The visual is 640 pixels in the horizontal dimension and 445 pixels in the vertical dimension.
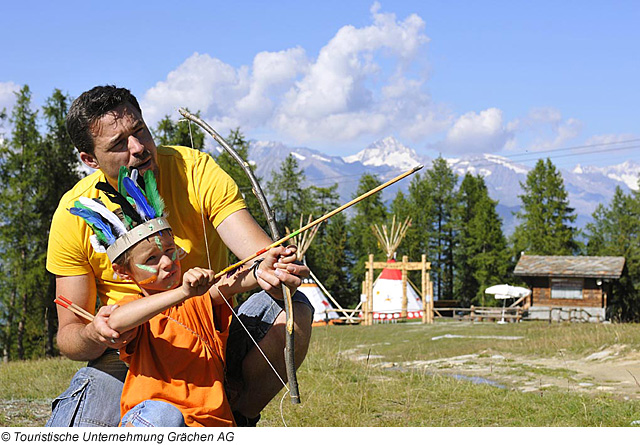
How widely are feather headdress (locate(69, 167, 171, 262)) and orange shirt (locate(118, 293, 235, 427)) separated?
0.34 metres

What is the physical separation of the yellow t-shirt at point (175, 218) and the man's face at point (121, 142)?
0.20 meters

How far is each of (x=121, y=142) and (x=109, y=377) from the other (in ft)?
3.35

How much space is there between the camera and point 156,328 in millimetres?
2721

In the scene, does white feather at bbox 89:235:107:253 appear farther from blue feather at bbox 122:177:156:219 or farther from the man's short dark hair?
the man's short dark hair

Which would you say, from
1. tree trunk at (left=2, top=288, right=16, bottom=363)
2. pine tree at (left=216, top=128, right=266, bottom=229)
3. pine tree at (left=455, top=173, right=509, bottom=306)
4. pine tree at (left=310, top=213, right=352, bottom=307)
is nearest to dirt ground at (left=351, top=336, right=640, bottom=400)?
tree trunk at (left=2, top=288, right=16, bottom=363)

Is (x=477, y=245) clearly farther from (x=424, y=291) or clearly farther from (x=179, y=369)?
(x=179, y=369)

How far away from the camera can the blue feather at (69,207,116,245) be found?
108 inches

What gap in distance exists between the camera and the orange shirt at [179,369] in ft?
8.56

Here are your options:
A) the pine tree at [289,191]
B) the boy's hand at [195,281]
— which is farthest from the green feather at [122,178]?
the pine tree at [289,191]

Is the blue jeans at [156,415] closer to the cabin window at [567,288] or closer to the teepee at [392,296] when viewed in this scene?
the teepee at [392,296]

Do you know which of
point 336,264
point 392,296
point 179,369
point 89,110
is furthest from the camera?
point 336,264

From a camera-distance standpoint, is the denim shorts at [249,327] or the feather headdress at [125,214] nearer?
the feather headdress at [125,214]

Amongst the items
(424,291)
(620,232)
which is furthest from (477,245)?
(424,291)
